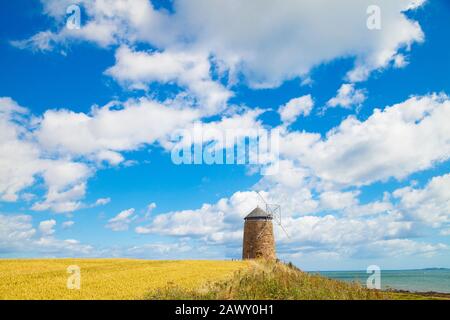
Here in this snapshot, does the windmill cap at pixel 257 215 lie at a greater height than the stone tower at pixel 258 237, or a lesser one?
greater

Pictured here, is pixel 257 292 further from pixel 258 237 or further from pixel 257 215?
pixel 257 215

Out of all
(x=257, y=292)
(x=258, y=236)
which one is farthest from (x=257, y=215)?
(x=257, y=292)

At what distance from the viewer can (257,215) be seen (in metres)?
53.0

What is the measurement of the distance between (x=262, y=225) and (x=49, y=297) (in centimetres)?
3749

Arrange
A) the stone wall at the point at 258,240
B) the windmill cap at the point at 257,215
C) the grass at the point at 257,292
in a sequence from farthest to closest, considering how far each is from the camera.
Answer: the windmill cap at the point at 257,215
the stone wall at the point at 258,240
the grass at the point at 257,292

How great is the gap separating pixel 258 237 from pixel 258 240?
37cm

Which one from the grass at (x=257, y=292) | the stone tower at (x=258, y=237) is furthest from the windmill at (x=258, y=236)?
the grass at (x=257, y=292)

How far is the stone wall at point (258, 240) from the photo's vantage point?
2013 inches

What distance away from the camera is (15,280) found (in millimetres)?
23000

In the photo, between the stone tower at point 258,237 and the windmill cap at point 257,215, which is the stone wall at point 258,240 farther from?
the windmill cap at point 257,215
